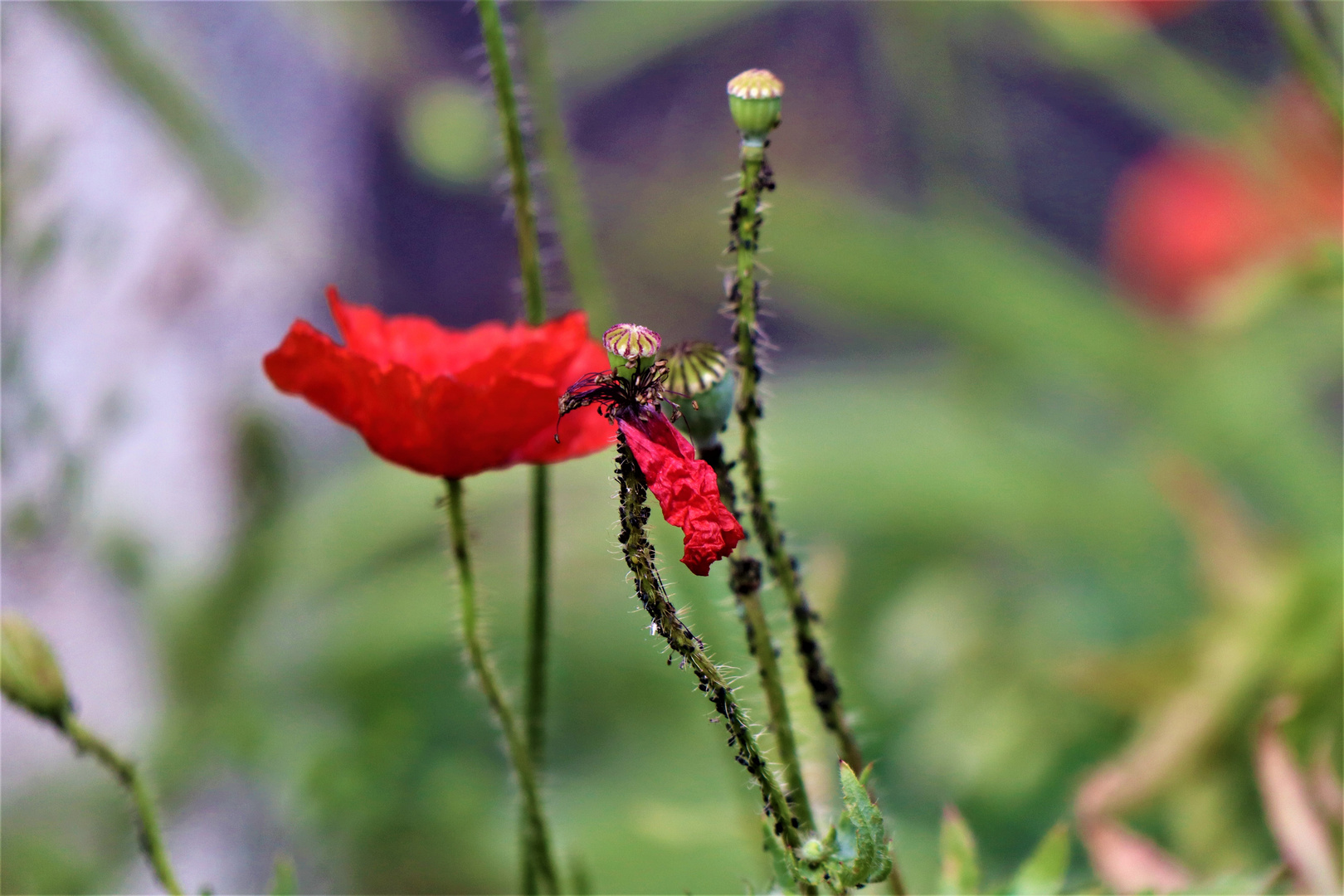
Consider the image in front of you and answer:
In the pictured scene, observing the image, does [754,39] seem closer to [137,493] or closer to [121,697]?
[137,493]

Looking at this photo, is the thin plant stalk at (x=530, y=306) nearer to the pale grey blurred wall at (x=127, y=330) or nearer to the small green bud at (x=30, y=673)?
the small green bud at (x=30, y=673)

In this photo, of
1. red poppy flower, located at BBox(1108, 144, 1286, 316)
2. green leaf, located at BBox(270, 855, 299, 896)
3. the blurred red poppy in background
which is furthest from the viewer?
red poppy flower, located at BBox(1108, 144, 1286, 316)

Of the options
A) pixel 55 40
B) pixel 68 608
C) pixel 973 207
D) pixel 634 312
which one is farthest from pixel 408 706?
pixel 634 312

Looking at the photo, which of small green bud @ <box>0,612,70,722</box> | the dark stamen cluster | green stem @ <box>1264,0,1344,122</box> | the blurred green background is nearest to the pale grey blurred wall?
the blurred green background

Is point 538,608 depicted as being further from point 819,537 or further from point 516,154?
point 819,537

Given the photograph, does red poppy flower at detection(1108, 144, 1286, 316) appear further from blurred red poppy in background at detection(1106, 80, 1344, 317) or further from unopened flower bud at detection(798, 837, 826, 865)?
unopened flower bud at detection(798, 837, 826, 865)

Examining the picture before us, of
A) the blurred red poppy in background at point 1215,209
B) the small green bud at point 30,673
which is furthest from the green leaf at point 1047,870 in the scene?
the blurred red poppy in background at point 1215,209

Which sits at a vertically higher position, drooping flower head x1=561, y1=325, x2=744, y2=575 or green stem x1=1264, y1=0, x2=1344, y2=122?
green stem x1=1264, y1=0, x2=1344, y2=122
